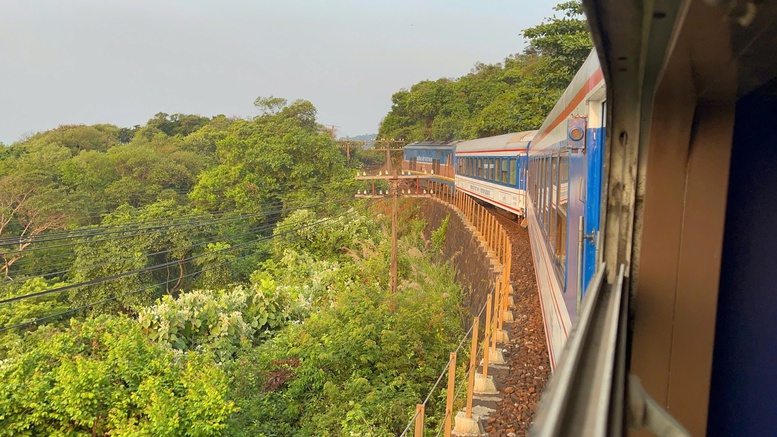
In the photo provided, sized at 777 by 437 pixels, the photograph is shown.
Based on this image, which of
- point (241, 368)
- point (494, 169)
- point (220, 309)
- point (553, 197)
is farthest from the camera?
point (494, 169)

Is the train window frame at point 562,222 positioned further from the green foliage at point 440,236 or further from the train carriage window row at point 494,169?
the green foliage at point 440,236

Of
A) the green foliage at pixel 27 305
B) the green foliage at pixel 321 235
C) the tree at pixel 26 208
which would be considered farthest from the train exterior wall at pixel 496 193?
the tree at pixel 26 208

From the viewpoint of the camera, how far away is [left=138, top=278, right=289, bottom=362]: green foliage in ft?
43.3

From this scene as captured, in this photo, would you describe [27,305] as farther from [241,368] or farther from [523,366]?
[523,366]

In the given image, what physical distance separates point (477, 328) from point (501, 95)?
1301 inches

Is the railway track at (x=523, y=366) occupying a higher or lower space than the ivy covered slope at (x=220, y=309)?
higher

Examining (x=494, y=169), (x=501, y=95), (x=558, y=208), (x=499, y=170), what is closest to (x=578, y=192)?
(x=558, y=208)

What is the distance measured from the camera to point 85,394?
28.3 feet

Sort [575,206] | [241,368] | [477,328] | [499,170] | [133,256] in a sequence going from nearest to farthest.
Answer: [575,206] < [477,328] < [241,368] < [499,170] < [133,256]

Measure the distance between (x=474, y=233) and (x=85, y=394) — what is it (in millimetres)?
10771

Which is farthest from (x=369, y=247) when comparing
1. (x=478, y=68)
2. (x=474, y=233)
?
(x=478, y=68)

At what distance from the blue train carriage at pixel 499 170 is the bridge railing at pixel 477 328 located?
57 centimetres

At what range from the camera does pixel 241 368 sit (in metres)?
11.5

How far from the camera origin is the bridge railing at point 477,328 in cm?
505
